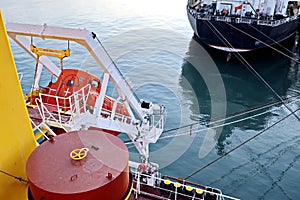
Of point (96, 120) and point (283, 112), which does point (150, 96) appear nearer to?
point (283, 112)

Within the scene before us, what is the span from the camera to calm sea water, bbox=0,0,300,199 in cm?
1455

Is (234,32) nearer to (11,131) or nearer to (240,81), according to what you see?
(240,81)

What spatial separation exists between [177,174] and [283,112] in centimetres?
1022

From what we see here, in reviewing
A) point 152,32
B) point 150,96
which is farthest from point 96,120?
point 152,32

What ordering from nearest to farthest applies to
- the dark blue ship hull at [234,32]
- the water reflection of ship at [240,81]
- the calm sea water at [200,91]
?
the calm sea water at [200,91] < the water reflection of ship at [240,81] < the dark blue ship hull at [234,32]

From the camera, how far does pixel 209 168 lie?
48.1 ft

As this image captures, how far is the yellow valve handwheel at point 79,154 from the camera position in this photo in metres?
4.64

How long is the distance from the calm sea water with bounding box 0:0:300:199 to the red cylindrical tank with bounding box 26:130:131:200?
986 centimetres

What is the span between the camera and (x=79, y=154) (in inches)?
185

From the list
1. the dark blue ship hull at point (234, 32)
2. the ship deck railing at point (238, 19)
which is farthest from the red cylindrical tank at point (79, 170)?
the ship deck railing at point (238, 19)

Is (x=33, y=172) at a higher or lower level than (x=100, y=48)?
lower

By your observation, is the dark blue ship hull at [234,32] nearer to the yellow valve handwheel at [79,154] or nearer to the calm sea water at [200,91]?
the calm sea water at [200,91]

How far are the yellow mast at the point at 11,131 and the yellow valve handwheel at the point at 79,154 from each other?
0.97 meters

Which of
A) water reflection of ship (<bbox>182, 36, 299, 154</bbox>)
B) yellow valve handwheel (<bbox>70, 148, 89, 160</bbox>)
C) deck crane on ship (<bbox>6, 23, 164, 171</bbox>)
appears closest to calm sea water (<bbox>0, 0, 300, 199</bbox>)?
water reflection of ship (<bbox>182, 36, 299, 154</bbox>)
